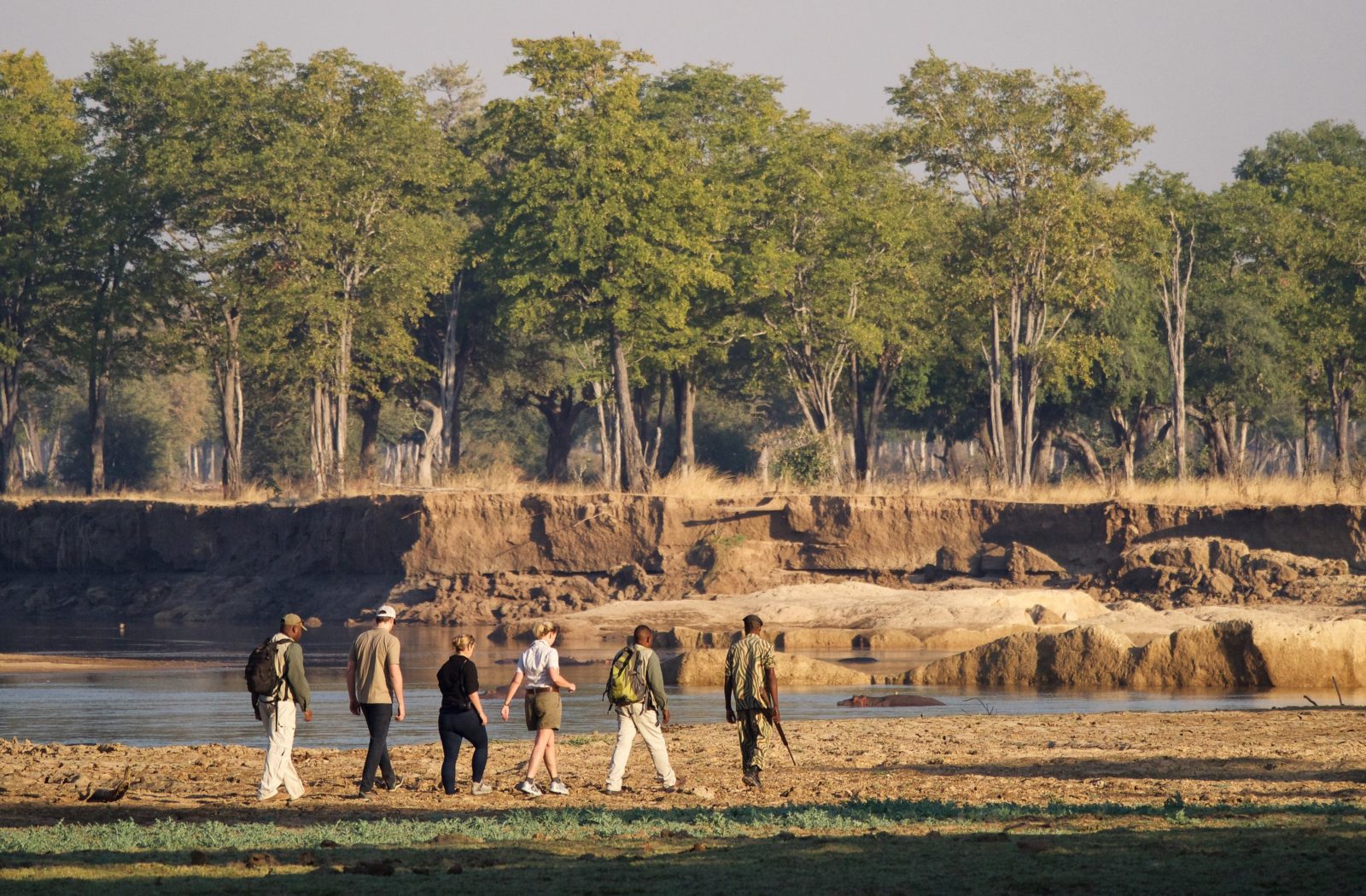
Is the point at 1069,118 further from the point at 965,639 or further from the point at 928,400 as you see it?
the point at 965,639

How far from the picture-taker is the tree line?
5019 cm

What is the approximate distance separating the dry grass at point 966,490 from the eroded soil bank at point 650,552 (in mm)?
704

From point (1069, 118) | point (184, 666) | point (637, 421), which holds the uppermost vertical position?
point (1069, 118)

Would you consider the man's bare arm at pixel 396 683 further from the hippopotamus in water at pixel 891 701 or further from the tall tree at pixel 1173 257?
the tall tree at pixel 1173 257

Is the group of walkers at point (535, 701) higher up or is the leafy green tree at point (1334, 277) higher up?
the leafy green tree at point (1334, 277)

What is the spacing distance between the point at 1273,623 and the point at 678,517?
71.6 ft

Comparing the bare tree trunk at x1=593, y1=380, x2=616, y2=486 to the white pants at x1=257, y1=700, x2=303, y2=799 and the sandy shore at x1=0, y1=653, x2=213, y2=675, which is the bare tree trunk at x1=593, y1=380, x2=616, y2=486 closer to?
the sandy shore at x1=0, y1=653, x2=213, y2=675

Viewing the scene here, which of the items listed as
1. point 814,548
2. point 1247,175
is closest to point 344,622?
point 814,548

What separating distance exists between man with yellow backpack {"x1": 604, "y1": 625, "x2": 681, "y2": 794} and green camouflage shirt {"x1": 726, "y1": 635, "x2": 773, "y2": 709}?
0.66 m

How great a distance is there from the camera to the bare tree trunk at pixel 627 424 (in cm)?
4828

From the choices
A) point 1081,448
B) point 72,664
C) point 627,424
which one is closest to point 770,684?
point 72,664

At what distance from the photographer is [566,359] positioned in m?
64.8

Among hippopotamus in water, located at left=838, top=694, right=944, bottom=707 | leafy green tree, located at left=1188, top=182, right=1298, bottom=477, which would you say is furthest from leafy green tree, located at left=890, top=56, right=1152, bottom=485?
hippopotamus in water, located at left=838, top=694, right=944, bottom=707

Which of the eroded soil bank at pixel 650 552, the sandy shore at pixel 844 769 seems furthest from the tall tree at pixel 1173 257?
the sandy shore at pixel 844 769
